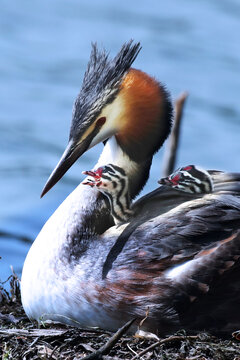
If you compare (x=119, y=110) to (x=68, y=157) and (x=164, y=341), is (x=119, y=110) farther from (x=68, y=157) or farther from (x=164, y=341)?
(x=164, y=341)

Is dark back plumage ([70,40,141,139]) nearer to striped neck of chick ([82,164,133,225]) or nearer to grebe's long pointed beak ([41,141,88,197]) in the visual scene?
grebe's long pointed beak ([41,141,88,197])

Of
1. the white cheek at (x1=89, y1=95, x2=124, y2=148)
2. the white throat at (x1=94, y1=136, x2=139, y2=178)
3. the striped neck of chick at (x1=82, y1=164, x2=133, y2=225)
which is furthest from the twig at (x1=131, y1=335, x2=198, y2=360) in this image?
the white cheek at (x1=89, y1=95, x2=124, y2=148)

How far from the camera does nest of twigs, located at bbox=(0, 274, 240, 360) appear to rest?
5.32 m

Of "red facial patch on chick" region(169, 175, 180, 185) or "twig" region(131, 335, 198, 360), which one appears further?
"red facial patch on chick" region(169, 175, 180, 185)

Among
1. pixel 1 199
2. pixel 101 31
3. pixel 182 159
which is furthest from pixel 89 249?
pixel 101 31

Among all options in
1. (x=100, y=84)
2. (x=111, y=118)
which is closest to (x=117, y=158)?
(x=111, y=118)

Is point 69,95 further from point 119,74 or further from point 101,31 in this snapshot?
point 119,74

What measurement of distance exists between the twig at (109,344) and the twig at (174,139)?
3492 millimetres

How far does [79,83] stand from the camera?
13.4m

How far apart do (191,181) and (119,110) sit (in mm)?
646

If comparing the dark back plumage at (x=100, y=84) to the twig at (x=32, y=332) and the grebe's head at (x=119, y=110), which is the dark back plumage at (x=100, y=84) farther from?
the twig at (x=32, y=332)

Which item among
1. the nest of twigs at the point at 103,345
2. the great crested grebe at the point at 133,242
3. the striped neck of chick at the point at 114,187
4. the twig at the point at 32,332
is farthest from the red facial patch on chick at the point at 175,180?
the twig at the point at 32,332

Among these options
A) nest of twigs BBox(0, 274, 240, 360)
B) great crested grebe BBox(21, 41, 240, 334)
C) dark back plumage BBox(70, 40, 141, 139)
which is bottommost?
nest of twigs BBox(0, 274, 240, 360)

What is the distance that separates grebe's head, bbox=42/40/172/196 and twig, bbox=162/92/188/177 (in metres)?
2.32
